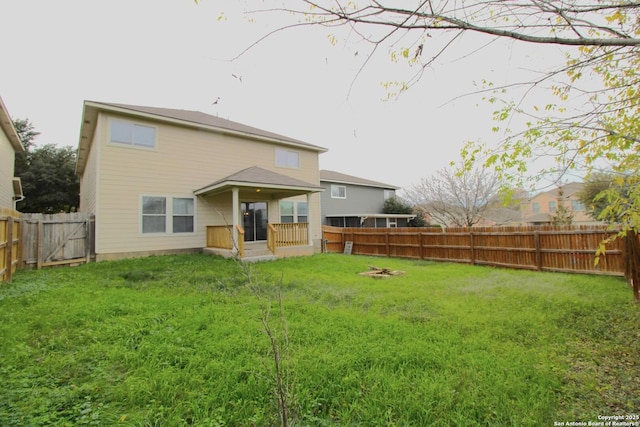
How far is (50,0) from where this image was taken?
11.1 feet

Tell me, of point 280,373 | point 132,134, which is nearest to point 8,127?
point 132,134

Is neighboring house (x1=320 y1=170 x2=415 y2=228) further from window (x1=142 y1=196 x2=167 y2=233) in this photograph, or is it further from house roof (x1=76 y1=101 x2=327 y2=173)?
window (x1=142 y1=196 x2=167 y2=233)

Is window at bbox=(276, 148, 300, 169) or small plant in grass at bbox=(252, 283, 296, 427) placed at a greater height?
window at bbox=(276, 148, 300, 169)

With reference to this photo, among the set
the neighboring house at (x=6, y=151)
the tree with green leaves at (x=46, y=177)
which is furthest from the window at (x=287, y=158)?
the tree with green leaves at (x=46, y=177)

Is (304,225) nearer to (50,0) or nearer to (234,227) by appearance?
(234,227)

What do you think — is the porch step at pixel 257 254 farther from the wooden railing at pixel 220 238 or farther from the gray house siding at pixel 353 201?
the gray house siding at pixel 353 201

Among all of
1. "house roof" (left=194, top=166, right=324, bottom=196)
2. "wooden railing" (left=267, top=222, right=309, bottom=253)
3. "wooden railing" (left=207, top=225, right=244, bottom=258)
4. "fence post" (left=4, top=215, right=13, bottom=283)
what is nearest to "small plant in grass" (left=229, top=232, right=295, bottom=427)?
"wooden railing" (left=207, top=225, right=244, bottom=258)

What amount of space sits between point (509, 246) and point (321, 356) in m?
9.32

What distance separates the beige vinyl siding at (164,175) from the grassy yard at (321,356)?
4.20 meters

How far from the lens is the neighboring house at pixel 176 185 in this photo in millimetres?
9727

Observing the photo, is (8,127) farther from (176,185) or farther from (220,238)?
(220,238)

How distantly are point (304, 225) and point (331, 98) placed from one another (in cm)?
930

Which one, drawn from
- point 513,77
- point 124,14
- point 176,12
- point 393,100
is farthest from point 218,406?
point 513,77

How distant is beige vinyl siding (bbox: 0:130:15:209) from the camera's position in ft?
38.8
